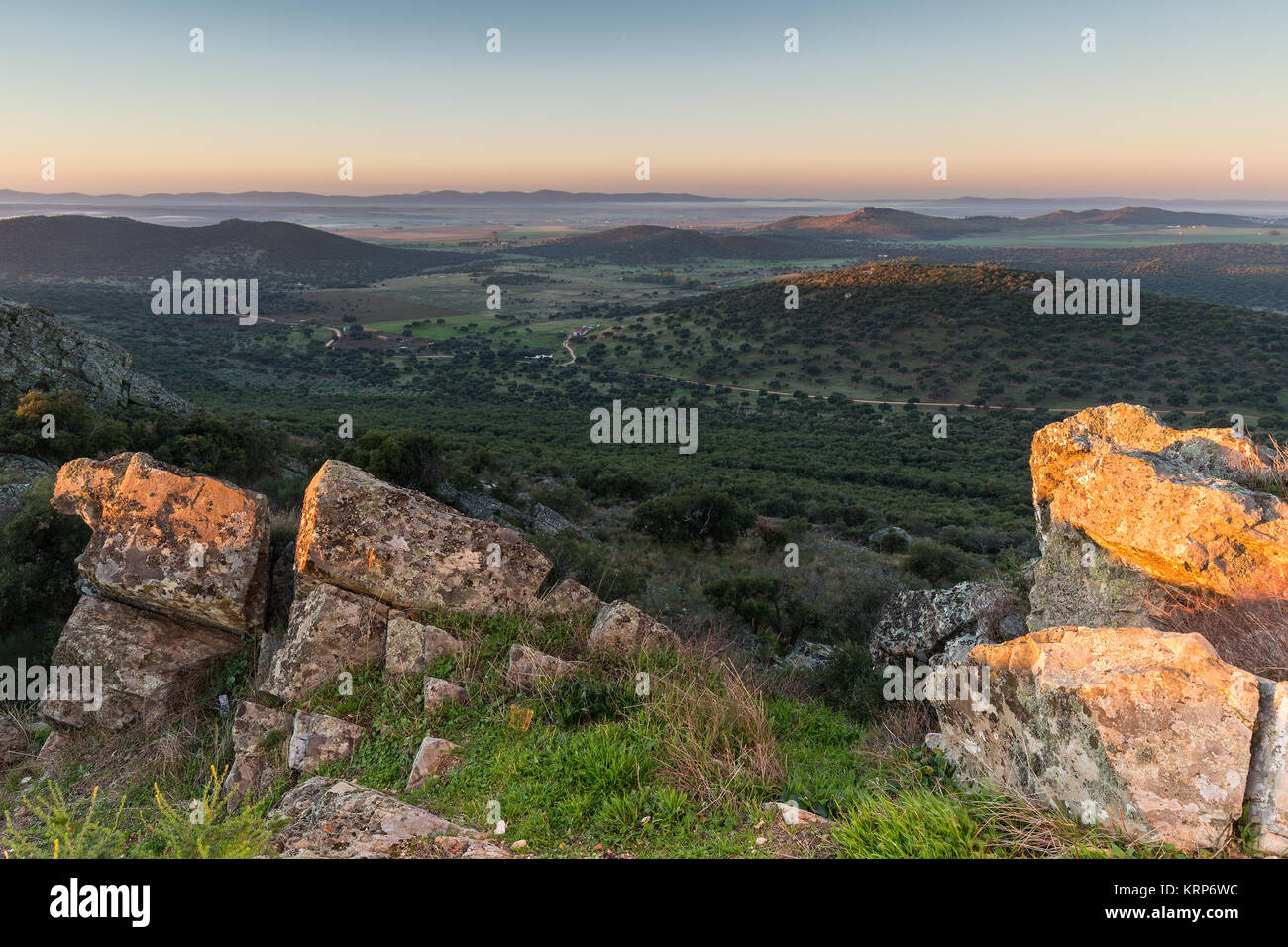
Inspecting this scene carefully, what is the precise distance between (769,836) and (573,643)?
307 centimetres

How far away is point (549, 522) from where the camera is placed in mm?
21172

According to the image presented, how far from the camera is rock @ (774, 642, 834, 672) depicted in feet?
37.6

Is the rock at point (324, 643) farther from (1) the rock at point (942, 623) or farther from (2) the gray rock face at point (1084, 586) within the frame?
(1) the rock at point (942, 623)

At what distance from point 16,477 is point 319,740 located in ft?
38.5

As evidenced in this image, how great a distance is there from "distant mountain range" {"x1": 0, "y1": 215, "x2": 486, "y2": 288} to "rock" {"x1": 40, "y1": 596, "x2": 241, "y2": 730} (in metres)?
178

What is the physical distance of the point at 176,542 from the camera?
7020 mm

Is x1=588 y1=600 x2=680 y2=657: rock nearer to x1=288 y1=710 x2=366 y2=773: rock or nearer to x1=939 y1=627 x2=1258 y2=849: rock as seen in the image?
x1=288 y1=710 x2=366 y2=773: rock

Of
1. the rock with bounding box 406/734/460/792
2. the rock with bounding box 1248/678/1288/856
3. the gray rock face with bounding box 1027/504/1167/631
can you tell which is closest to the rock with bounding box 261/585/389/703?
the rock with bounding box 406/734/460/792

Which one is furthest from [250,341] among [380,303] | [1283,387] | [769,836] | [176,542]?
[1283,387]

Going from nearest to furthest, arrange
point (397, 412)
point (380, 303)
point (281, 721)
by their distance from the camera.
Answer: point (281, 721)
point (397, 412)
point (380, 303)

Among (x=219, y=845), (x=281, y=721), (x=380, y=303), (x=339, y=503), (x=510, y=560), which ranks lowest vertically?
(x=281, y=721)

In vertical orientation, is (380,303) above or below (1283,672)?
above

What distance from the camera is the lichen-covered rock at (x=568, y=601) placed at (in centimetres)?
682
